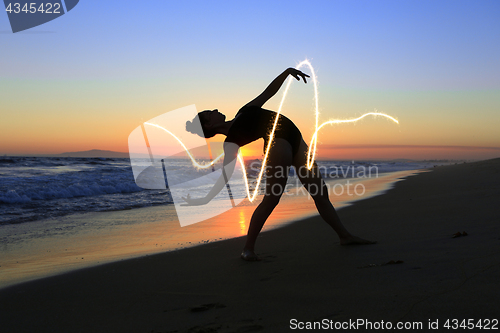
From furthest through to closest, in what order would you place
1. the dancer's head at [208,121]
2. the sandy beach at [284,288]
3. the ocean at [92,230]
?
the ocean at [92,230] < the dancer's head at [208,121] < the sandy beach at [284,288]

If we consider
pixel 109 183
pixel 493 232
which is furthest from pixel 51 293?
pixel 109 183

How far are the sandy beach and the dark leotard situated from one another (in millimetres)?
1195

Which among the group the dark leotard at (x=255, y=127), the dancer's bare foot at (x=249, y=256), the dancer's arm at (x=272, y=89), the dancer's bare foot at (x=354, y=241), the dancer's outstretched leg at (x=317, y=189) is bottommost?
the dancer's bare foot at (x=354, y=241)

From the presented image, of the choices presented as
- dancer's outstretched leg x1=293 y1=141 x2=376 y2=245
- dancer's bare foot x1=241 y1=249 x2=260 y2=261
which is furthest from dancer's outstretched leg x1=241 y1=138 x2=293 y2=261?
dancer's outstretched leg x1=293 y1=141 x2=376 y2=245

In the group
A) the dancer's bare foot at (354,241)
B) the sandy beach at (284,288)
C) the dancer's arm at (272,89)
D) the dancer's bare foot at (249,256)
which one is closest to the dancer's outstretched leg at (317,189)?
the dancer's bare foot at (354,241)

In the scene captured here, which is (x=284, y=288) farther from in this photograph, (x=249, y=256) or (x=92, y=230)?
(x=92, y=230)

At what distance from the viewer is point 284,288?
2.50m

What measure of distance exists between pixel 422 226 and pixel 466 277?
7.37 feet

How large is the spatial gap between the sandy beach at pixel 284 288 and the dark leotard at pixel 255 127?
3.92ft

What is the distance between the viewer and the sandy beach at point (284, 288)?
1911 mm

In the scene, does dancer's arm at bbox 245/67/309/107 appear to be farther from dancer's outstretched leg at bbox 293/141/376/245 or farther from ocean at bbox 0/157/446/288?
ocean at bbox 0/157/446/288

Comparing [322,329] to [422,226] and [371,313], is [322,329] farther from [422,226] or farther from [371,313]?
[422,226]

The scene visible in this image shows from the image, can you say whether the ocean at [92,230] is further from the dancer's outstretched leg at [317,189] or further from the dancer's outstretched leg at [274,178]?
the dancer's outstretched leg at [317,189]

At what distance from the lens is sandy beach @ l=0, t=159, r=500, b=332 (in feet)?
6.27
